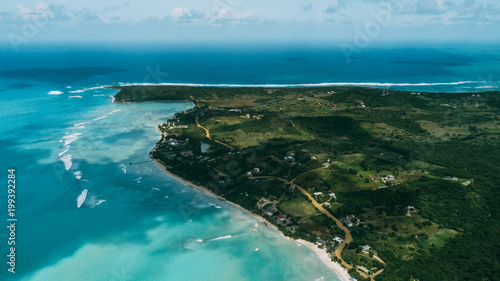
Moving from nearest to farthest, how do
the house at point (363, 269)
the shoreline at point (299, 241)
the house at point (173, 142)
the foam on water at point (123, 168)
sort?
the house at point (363, 269)
the shoreline at point (299, 241)
the foam on water at point (123, 168)
the house at point (173, 142)

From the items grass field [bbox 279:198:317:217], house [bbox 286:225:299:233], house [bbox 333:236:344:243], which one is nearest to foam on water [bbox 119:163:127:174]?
grass field [bbox 279:198:317:217]

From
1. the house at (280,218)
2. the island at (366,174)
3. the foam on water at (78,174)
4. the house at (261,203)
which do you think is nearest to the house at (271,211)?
the island at (366,174)

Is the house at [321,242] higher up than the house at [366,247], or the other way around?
the house at [366,247]

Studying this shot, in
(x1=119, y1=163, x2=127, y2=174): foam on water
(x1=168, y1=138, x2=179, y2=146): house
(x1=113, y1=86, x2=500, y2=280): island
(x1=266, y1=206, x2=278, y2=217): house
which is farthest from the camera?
(x1=168, y1=138, x2=179, y2=146): house

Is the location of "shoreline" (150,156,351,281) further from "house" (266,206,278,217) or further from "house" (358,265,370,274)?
"house" (358,265,370,274)

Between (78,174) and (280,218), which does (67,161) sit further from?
(280,218)

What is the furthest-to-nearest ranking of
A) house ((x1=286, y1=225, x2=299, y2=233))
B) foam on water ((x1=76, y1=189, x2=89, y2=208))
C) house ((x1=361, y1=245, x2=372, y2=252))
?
foam on water ((x1=76, y1=189, x2=89, y2=208)) → house ((x1=286, y1=225, x2=299, y2=233)) → house ((x1=361, y1=245, x2=372, y2=252))

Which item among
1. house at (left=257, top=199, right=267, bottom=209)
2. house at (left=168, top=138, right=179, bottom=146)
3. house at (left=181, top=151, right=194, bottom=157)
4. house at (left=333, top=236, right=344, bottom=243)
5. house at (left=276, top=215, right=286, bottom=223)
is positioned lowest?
house at (left=276, top=215, right=286, bottom=223)

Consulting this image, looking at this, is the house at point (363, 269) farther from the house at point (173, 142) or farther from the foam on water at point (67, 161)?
the foam on water at point (67, 161)

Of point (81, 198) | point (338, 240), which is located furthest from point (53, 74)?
point (338, 240)

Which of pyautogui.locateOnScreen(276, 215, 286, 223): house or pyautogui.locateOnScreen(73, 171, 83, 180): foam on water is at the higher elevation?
pyautogui.locateOnScreen(276, 215, 286, 223): house
